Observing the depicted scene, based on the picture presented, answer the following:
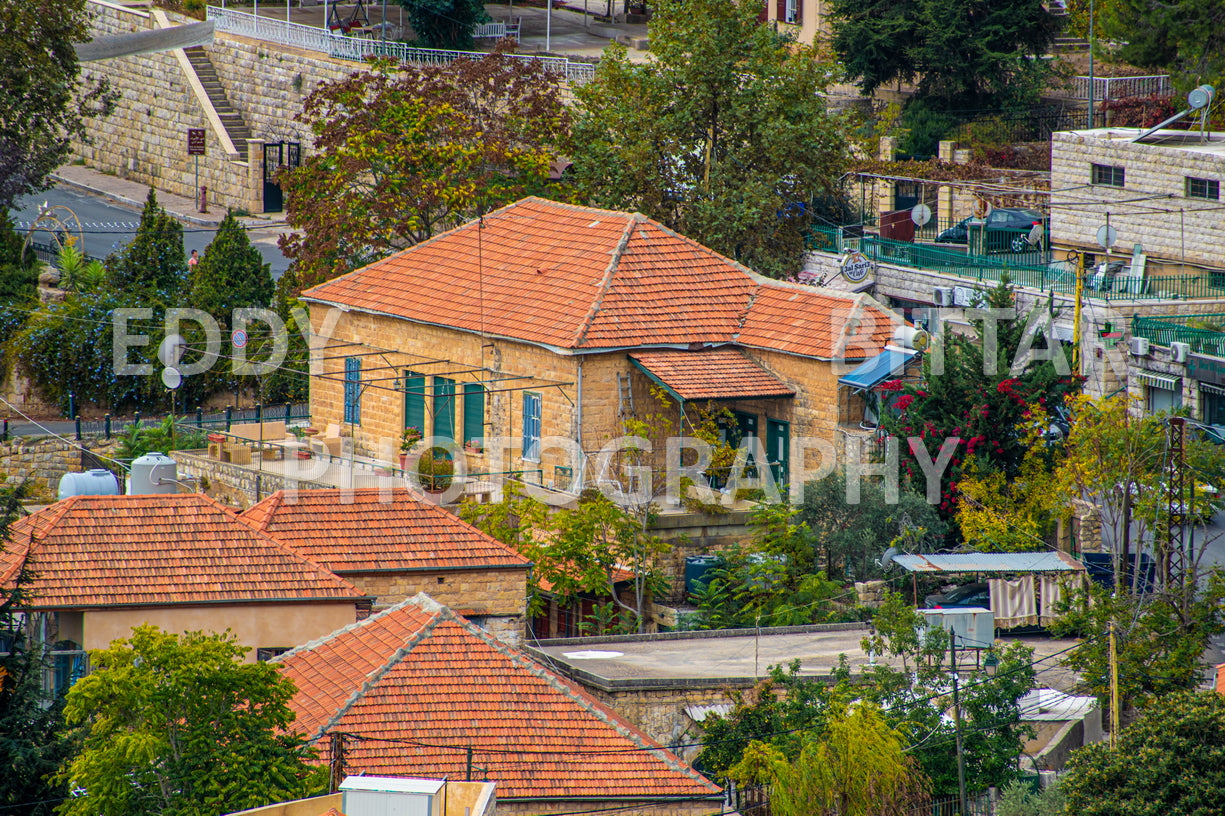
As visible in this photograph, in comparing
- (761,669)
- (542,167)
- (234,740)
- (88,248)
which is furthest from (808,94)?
(234,740)

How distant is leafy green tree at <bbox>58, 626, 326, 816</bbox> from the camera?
2032 centimetres

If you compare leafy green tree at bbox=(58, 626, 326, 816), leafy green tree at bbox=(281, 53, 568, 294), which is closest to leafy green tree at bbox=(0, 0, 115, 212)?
leafy green tree at bbox=(281, 53, 568, 294)

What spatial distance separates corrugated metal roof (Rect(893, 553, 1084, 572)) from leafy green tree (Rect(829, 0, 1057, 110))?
29.3m

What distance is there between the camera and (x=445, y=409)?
37469 mm

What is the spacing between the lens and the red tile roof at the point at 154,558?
2689cm

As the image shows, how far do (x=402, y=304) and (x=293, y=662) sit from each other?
548 inches

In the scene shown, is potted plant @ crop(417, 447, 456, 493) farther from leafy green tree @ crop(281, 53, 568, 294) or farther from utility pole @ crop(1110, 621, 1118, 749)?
utility pole @ crop(1110, 621, 1118, 749)

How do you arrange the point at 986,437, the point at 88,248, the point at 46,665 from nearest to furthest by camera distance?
the point at 46,665
the point at 986,437
the point at 88,248

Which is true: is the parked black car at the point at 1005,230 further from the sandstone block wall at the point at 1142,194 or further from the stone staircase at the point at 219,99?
the stone staircase at the point at 219,99

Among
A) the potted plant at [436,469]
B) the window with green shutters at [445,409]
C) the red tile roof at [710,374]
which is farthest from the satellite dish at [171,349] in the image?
the red tile roof at [710,374]

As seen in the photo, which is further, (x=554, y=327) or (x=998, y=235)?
(x=998, y=235)

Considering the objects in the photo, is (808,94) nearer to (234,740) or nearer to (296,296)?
(296,296)

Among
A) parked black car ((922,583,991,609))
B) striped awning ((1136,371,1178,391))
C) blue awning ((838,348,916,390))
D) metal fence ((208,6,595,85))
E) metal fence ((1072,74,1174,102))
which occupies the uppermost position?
metal fence ((208,6,595,85))

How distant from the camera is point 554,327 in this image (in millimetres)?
35719
